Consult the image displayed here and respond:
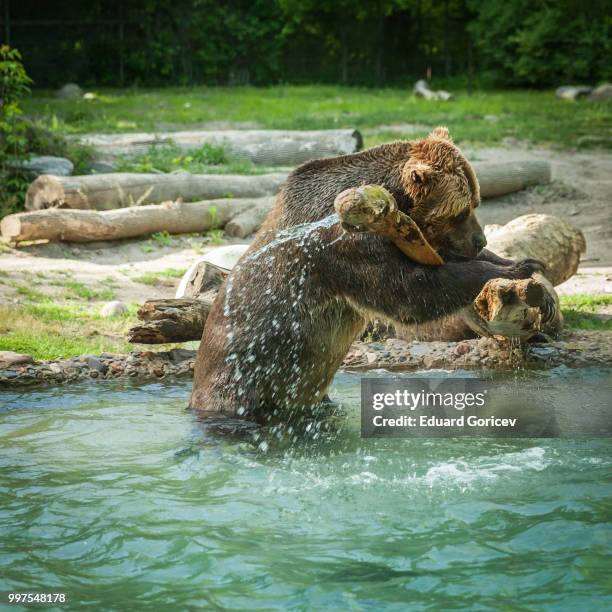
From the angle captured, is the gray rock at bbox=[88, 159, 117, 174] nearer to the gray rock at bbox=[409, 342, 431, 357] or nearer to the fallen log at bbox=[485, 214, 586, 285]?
the fallen log at bbox=[485, 214, 586, 285]

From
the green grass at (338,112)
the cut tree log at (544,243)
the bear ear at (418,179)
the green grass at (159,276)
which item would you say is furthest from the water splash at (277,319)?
the green grass at (338,112)

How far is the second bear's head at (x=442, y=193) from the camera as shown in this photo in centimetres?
556

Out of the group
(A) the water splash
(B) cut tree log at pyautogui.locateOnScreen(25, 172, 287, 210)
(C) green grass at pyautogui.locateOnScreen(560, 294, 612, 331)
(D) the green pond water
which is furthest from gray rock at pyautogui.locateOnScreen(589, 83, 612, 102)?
(A) the water splash

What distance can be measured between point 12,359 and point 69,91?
20499 millimetres

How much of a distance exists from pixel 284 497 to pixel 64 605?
4.81ft

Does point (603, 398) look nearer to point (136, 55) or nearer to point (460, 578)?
point (460, 578)

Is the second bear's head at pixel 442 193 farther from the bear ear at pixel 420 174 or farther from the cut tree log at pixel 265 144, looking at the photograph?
the cut tree log at pixel 265 144

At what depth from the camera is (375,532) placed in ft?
14.8

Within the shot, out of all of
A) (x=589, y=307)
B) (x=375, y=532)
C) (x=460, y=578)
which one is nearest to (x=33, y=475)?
(x=375, y=532)

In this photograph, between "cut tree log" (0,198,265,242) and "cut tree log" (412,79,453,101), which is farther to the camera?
"cut tree log" (412,79,453,101)

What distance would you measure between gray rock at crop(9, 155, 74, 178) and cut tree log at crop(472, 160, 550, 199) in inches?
234

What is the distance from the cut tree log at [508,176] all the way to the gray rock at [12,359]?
821cm

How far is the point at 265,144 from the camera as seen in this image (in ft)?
55.5

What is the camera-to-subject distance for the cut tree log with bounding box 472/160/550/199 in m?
14.0
